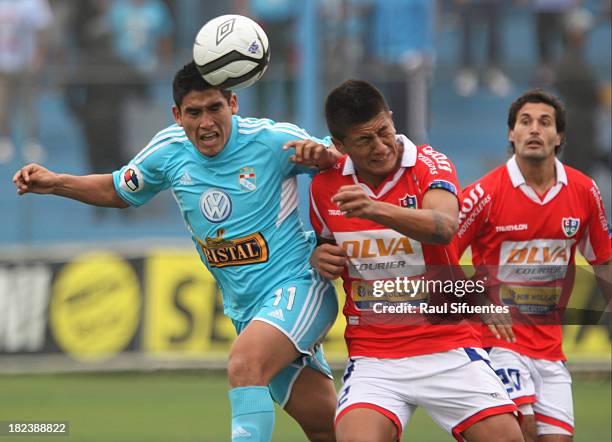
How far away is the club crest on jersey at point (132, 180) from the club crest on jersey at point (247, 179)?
2.00 feet

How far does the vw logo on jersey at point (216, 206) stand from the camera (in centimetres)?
636

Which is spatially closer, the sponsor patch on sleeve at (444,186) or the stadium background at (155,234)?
the sponsor patch on sleeve at (444,186)

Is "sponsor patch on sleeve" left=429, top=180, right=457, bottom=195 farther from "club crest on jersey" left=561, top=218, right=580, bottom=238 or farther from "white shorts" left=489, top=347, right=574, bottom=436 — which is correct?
"white shorts" left=489, top=347, right=574, bottom=436

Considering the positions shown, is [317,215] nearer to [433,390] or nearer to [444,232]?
[444,232]

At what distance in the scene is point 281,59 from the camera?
1258cm

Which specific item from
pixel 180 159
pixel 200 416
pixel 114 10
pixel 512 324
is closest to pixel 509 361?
pixel 512 324

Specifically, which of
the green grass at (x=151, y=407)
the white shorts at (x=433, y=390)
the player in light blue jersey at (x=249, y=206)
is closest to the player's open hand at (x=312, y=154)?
the player in light blue jersey at (x=249, y=206)

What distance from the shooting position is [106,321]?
39.3 ft

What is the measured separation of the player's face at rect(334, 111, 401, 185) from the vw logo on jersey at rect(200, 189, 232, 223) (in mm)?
780

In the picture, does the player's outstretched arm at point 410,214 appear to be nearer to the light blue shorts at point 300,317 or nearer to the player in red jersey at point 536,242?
the light blue shorts at point 300,317

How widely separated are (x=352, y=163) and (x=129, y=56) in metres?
7.49

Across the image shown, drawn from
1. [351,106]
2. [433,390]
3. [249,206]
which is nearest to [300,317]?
[249,206]

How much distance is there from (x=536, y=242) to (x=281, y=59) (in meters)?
6.29

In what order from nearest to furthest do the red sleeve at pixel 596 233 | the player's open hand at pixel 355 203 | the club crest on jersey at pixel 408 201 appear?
1. the player's open hand at pixel 355 203
2. the club crest on jersey at pixel 408 201
3. the red sleeve at pixel 596 233
